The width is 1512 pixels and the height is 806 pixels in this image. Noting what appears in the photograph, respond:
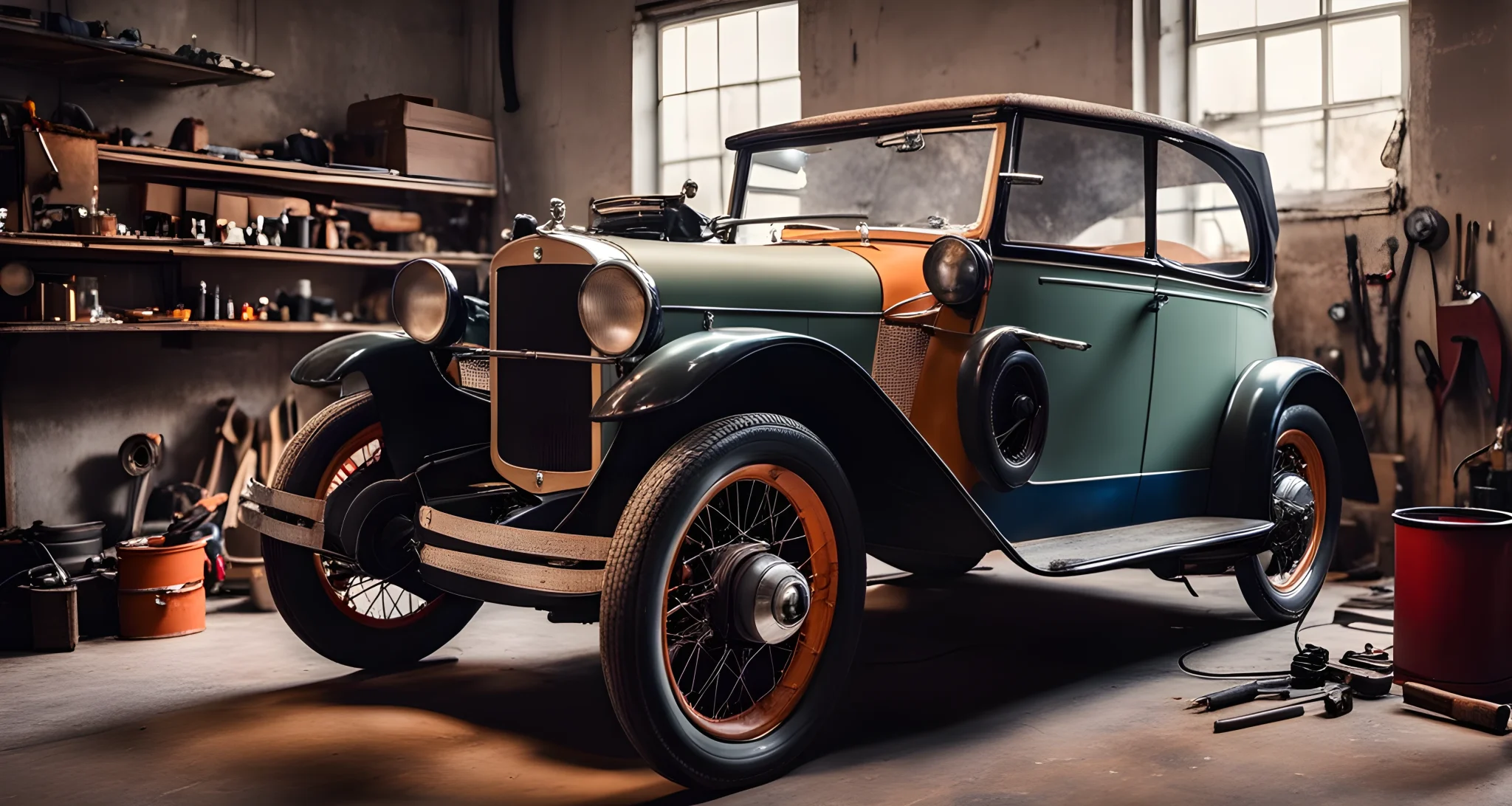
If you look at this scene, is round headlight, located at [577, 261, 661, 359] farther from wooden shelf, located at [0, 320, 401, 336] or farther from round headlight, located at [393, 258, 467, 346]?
wooden shelf, located at [0, 320, 401, 336]

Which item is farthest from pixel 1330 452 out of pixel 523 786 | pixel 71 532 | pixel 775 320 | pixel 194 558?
pixel 71 532

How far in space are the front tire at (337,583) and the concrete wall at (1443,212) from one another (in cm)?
387

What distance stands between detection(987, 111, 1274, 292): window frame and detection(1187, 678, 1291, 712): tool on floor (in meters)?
1.24

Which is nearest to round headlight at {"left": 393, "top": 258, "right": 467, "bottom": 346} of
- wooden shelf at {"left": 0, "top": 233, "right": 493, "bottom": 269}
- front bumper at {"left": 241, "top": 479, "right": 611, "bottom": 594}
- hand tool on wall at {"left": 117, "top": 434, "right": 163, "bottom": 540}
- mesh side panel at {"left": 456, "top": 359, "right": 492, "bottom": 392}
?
mesh side panel at {"left": 456, "top": 359, "right": 492, "bottom": 392}

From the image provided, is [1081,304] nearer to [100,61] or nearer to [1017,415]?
[1017,415]

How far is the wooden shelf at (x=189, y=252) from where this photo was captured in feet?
18.0

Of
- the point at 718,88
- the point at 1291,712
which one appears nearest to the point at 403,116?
the point at 718,88

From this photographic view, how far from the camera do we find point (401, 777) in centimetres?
274

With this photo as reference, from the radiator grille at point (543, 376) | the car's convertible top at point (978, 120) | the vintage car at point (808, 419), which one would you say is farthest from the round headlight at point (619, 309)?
the car's convertible top at point (978, 120)

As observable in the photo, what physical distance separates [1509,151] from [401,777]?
185 inches

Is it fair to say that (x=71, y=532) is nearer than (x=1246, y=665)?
No

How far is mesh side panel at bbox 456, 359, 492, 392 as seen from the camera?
358cm

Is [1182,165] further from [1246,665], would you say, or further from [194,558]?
[194,558]

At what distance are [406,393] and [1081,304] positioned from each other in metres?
1.92
